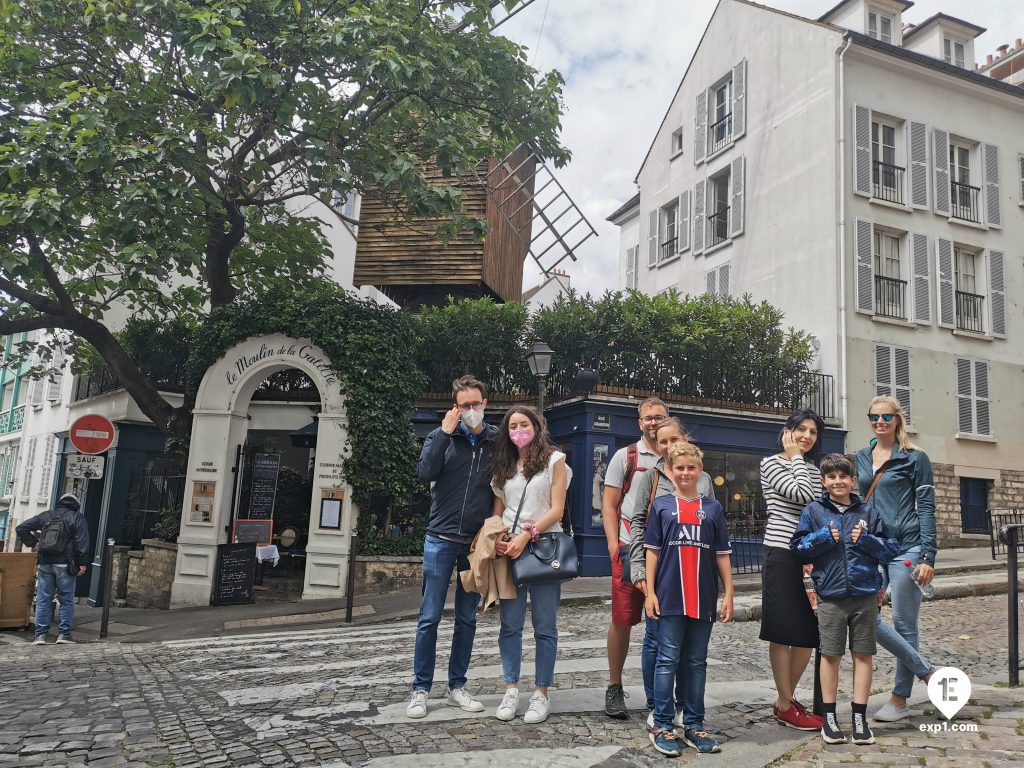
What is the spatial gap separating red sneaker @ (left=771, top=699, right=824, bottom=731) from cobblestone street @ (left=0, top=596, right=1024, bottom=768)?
0.24 feet

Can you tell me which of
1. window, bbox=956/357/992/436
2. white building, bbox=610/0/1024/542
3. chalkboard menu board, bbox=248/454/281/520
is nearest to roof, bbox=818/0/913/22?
white building, bbox=610/0/1024/542

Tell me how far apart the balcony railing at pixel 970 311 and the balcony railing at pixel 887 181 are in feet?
9.71

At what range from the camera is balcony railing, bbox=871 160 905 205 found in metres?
19.7

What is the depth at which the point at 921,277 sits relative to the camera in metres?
19.5

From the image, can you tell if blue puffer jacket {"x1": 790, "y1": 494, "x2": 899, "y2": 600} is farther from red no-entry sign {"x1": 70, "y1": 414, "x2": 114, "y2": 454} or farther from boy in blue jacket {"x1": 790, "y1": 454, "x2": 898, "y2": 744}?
red no-entry sign {"x1": 70, "y1": 414, "x2": 114, "y2": 454}

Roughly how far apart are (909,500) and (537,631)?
2.39 metres

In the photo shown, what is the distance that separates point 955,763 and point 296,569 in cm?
1410

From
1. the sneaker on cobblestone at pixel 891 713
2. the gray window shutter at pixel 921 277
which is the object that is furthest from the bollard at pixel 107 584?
the gray window shutter at pixel 921 277

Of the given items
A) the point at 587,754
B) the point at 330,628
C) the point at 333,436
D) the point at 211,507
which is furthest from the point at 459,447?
the point at 211,507

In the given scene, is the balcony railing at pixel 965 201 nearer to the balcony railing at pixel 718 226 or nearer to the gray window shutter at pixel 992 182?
the gray window shutter at pixel 992 182

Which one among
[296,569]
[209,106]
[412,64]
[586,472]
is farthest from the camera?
[296,569]

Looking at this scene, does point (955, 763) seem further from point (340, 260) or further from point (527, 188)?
point (340, 260)

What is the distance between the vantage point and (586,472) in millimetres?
14992

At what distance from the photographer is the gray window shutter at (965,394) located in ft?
63.8
